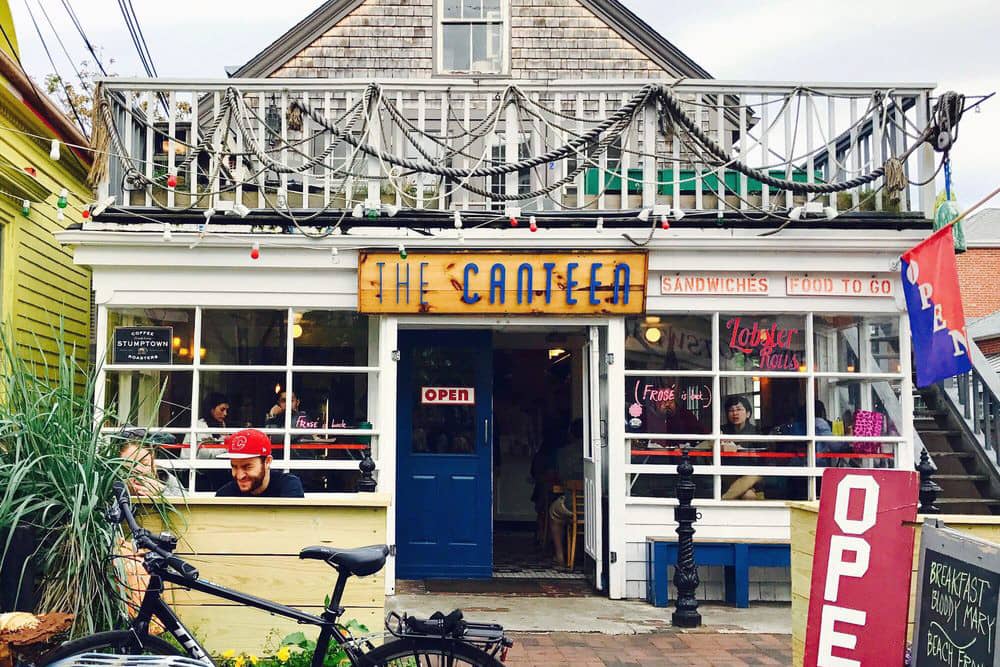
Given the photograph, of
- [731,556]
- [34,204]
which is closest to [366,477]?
[731,556]

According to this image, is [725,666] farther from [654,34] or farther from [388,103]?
[654,34]

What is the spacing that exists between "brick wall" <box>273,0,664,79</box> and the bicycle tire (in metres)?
10.2

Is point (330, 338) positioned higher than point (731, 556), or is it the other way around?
point (330, 338)

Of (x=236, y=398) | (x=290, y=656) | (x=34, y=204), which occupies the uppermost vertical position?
(x=34, y=204)

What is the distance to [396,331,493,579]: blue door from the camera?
A: 8.77 metres

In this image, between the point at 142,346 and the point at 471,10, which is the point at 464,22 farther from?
the point at 142,346

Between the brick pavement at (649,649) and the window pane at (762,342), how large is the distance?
2.46m

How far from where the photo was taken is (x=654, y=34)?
1318 centimetres

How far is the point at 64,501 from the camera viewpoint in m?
4.62

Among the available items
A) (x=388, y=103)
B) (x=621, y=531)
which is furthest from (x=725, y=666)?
(x=388, y=103)

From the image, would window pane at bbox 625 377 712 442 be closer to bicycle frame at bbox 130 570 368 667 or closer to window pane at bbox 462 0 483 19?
bicycle frame at bbox 130 570 368 667

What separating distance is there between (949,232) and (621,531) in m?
3.88

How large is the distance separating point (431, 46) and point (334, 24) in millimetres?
1384

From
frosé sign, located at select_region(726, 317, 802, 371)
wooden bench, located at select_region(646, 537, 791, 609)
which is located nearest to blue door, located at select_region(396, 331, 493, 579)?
wooden bench, located at select_region(646, 537, 791, 609)
